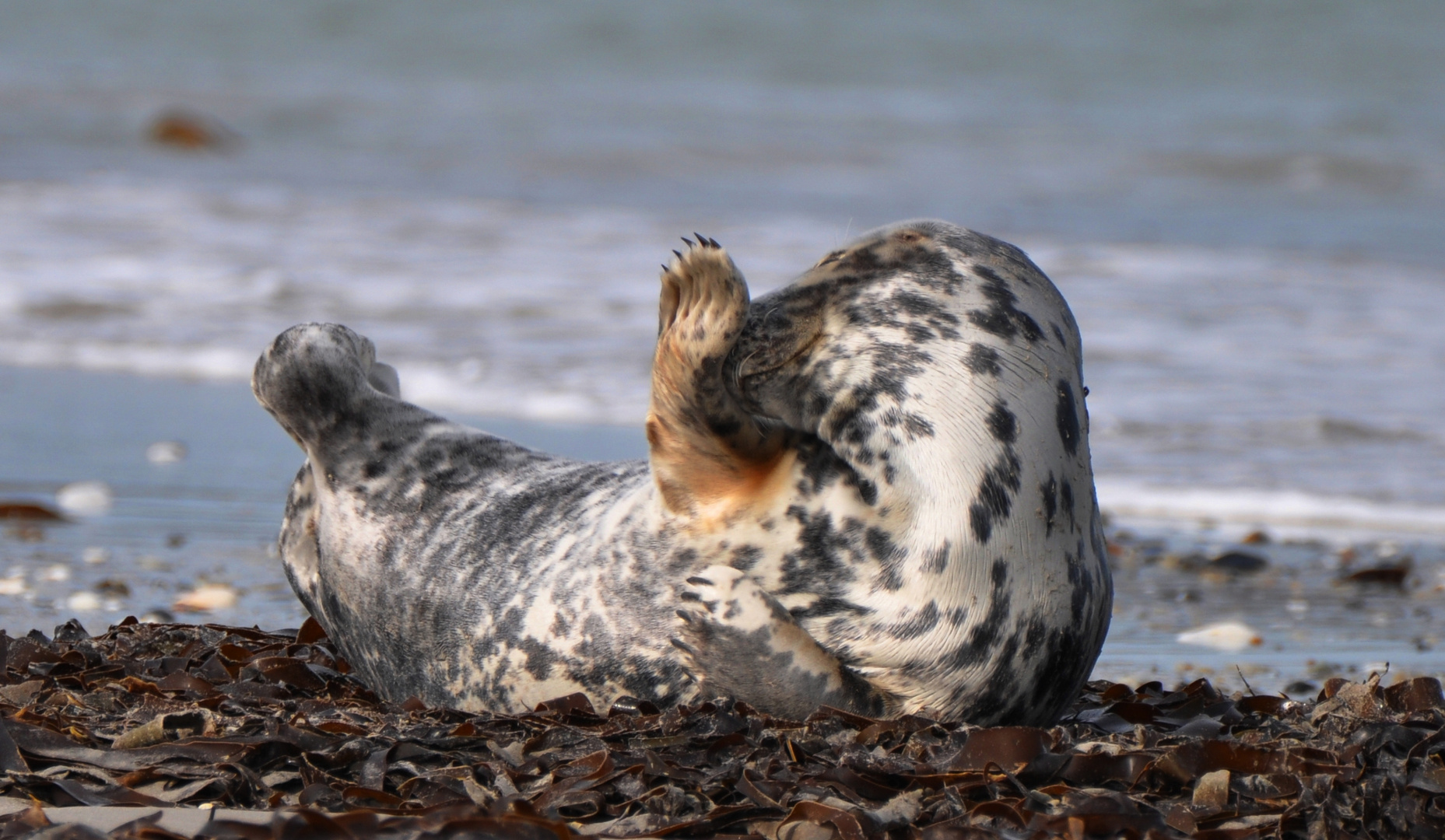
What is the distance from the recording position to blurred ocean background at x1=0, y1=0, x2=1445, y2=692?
22.2 feet

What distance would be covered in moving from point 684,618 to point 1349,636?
2.54 metres

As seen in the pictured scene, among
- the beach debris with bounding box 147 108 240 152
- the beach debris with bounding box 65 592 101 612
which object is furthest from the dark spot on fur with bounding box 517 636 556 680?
the beach debris with bounding box 147 108 240 152

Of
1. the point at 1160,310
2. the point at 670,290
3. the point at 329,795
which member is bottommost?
the point at 329,795

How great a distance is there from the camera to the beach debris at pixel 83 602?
453 cm

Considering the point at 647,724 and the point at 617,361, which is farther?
the point at 617,361

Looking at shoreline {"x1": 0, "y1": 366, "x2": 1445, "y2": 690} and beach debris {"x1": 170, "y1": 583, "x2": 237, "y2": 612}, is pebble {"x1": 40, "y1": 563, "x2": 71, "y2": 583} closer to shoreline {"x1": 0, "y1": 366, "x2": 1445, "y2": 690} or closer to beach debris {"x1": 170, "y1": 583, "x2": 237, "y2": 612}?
shoreline {"x1": 0, "y1": 366, "x2": 1445, "y2": 690}

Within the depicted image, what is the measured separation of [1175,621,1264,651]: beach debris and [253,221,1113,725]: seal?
1621 millimetres

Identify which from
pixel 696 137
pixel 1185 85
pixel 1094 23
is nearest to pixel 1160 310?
pixel 696 137

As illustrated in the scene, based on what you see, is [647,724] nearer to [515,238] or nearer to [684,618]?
[684,618]

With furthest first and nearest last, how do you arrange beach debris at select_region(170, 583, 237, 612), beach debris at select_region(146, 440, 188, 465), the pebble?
beach debris at select_region(146, 440, 188, 465) → the pebble → beach debris at select_region(170, 583, 237, 612)

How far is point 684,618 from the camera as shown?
2961 millimetres

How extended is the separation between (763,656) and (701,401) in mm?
472

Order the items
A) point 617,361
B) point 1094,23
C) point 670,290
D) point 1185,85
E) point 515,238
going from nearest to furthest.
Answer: point 670,290
point 617,361
point 515,238
point 1185,85
point 1094,23

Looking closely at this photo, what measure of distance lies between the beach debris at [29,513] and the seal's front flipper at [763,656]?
3345 millimetres
